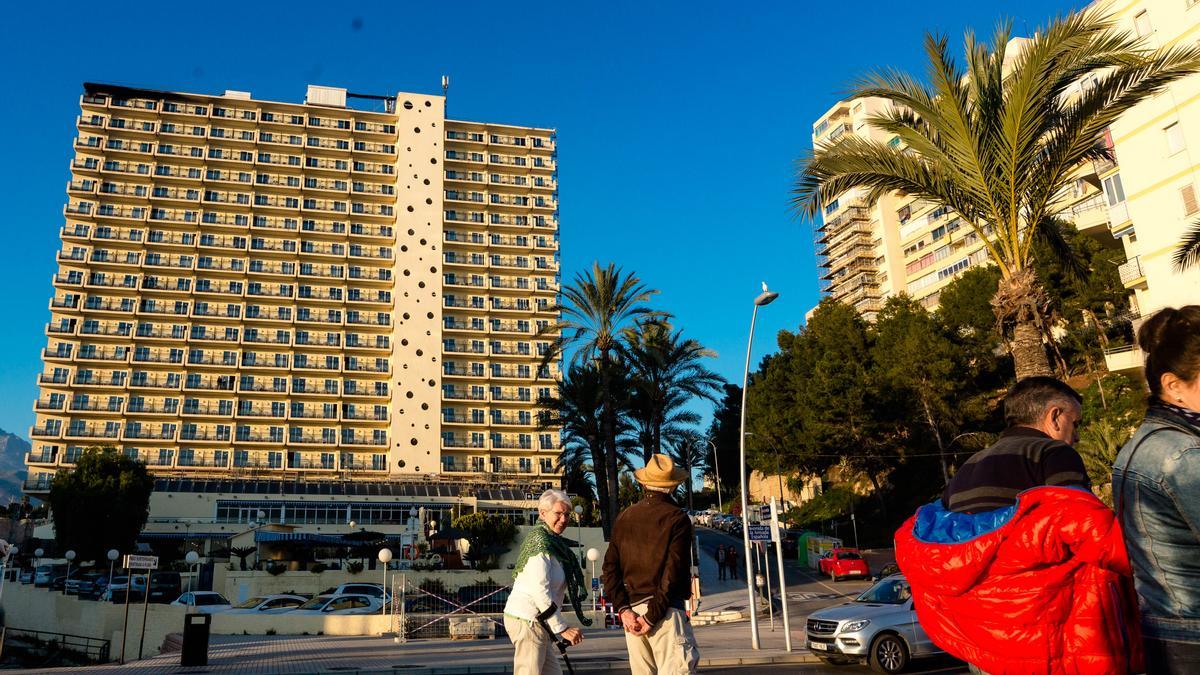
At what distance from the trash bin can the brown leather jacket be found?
419 inches

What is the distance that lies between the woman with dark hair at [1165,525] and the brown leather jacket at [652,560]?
8.75 feet

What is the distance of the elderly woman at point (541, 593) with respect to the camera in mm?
5371

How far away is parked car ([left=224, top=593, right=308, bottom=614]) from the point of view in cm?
2197

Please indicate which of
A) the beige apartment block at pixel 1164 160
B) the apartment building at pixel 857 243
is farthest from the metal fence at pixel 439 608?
the apartment building at pixel 857 243

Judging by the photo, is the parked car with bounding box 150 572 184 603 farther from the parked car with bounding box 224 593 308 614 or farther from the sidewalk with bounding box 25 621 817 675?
the sidewalk with bounding box 25 621 817 675

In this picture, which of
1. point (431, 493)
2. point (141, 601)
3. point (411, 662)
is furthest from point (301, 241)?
point (411, 662)

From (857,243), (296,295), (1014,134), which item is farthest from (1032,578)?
(857,243)

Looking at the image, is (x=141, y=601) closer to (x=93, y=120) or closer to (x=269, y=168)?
(x=269, y=168)

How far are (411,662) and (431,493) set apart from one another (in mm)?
54467

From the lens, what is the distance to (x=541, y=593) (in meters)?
5.39

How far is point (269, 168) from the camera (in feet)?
259

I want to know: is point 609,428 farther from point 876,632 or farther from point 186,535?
point 186,535

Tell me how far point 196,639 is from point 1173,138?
3397 cm

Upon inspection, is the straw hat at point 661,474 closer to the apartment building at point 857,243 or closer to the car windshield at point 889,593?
the car windshield at point 889,593
